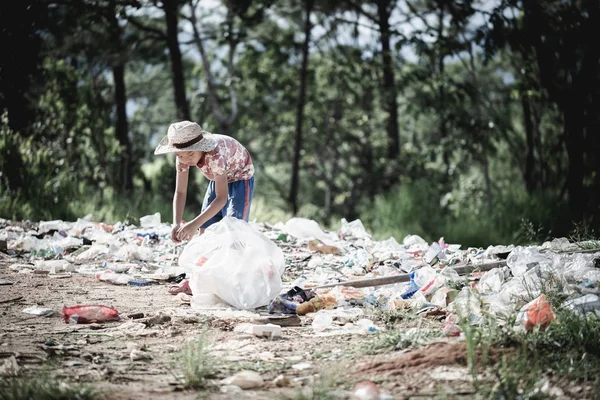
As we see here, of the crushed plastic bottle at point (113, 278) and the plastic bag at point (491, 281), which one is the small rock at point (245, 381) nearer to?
the plastic bag at point (491, 281)

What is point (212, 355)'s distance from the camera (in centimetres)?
308

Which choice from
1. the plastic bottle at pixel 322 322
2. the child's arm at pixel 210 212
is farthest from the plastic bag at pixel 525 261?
the child's arm at pixel 210 212

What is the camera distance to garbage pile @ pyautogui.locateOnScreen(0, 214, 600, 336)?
3.61 m

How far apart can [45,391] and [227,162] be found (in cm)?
266

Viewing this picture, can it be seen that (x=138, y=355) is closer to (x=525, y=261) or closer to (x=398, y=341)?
(x=398, y=341)

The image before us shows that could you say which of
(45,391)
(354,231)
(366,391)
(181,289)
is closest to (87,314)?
(181,289)

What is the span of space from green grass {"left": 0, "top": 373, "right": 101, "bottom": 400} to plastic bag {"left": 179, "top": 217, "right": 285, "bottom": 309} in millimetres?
1707

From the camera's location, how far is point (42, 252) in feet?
20.3

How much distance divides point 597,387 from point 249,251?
7.60 ft

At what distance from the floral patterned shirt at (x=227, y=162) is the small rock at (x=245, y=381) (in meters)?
2.23

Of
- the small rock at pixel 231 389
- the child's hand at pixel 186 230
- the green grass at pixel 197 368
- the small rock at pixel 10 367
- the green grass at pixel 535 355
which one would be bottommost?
the small rock at pixel 231 389

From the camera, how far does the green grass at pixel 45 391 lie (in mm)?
2363

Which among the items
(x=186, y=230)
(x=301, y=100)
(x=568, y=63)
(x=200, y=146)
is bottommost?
(x=186, y=230)

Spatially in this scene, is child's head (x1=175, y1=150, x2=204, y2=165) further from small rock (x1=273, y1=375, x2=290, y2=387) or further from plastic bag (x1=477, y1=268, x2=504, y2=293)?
small rock (x1=273, y1=375, x2=290, y2=387)
